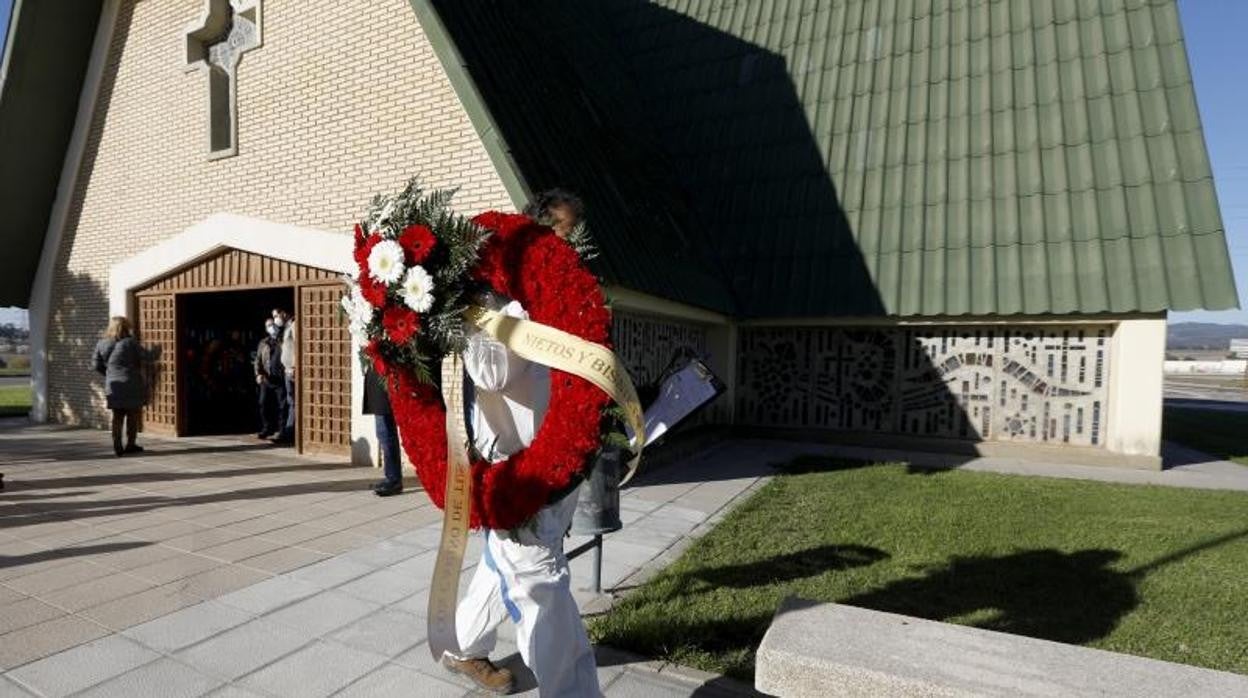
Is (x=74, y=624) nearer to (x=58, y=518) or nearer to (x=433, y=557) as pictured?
(x=433, y=557)

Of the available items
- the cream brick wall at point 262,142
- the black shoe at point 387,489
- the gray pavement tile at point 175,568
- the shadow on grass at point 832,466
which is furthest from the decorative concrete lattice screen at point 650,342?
the gray pavement tile at point 175,568

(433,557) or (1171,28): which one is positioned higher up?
(1171,28)

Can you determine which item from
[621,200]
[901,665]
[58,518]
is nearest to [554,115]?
[621,200]

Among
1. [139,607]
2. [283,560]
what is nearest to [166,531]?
[283,560]

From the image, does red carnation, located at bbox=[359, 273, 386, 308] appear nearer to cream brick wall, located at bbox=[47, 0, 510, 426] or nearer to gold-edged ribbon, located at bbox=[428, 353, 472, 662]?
gold-edged ribbon, located at bbox=[428, 353, 472, 662]

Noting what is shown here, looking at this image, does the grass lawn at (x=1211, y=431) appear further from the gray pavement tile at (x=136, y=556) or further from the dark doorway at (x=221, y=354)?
the dark doorway at (x=221, y=354)

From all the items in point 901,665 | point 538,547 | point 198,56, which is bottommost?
point 901,665

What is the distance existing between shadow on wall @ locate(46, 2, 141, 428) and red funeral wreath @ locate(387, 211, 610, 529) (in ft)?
35.0

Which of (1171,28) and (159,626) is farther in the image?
(1171,28)

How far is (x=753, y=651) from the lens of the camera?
3504 mm

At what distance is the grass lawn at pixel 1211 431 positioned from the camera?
10.8 metres

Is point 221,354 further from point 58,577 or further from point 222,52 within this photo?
point 58,577

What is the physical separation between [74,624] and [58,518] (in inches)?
111

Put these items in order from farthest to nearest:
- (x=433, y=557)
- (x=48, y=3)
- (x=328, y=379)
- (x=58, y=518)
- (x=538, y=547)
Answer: (x=48, y=3) < (x=328, y=379) < (x=58, y=518) < (x=433, y=557) < (x=538, y=547)
